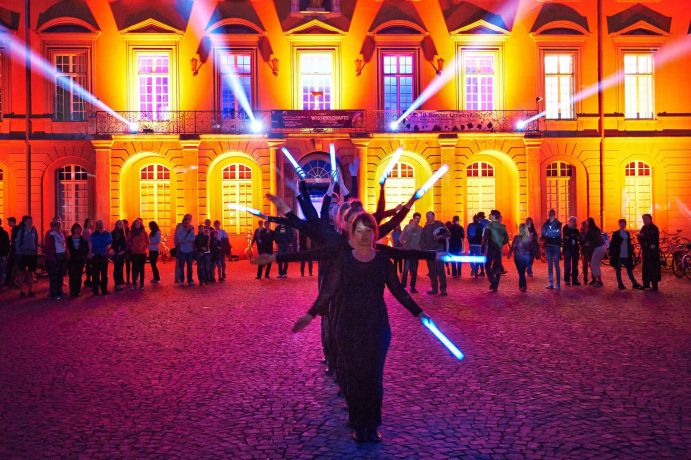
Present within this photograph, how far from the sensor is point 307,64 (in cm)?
2988

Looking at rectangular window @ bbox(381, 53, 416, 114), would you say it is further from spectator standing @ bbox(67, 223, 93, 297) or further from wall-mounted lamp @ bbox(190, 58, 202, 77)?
spectator standing @ bbox(67, 223, 93, 297)

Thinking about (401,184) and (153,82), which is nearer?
(153,82)

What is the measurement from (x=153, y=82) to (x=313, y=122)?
730cm

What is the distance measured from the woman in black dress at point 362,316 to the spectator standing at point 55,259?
11412mm

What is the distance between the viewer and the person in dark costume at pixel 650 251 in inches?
595

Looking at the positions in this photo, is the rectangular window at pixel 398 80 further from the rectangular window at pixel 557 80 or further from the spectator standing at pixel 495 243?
the spectator standing at pixel 495 243

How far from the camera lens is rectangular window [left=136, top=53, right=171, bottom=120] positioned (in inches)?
1166

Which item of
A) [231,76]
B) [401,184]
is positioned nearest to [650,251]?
[401,184]

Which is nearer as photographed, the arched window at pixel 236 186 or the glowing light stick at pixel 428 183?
the glowing light stick at pixel 428 183

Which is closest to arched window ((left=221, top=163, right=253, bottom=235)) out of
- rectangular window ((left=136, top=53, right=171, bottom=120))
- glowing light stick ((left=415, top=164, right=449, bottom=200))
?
rectangular window ((left=136, top=53, right=171, bottom=120))

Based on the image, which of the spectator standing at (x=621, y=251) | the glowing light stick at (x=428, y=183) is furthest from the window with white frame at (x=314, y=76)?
the glowing light stick at (x=428, y=183)

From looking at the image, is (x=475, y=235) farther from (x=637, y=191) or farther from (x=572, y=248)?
(x=637, y=191)

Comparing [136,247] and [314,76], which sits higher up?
[314,76]

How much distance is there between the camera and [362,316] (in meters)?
5.23
